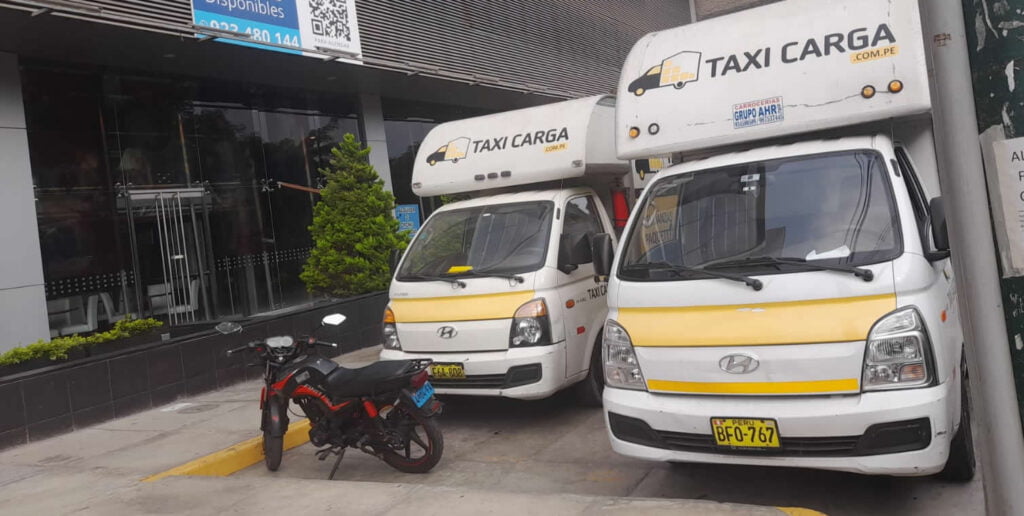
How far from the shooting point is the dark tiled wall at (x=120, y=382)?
7.36 metres

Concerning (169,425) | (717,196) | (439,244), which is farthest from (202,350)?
(717,196)

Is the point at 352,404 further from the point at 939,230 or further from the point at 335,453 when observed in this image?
the point at 939,230

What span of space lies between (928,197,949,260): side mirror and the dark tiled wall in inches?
229

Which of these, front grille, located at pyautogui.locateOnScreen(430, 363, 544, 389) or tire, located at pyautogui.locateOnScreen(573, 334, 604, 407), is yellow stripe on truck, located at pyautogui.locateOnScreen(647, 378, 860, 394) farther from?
tire, located at pyautogui.locateOnScreen(573, 334, 604, 407)

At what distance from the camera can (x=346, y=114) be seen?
16.1 m

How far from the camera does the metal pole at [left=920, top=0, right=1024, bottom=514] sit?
2.72 m

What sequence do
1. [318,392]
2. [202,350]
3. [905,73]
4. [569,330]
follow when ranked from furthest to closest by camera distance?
[202,350]
[569,330]
[318,392]
[905,73]

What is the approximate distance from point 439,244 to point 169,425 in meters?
3.04

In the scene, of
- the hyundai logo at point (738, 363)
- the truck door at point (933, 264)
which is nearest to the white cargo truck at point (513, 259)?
the hyundai logo at point (738, 363)

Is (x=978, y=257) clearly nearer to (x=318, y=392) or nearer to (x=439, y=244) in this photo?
(x=318, y=392)

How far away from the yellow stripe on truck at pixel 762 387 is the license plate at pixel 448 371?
2.38 m

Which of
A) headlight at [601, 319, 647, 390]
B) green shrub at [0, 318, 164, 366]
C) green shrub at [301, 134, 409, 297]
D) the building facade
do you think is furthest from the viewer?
green shrub at [301, 134, 409, 297]

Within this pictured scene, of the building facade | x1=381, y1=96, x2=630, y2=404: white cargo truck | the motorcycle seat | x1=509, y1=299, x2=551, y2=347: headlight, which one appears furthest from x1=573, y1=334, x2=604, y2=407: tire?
the building facade

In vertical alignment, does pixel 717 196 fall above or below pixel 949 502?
above
